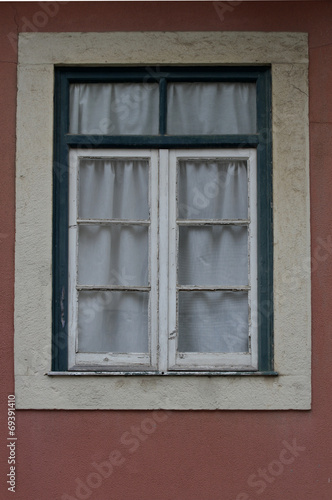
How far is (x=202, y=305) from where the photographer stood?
4.74 metres

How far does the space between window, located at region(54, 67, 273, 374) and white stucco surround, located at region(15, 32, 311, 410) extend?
0.10 meters

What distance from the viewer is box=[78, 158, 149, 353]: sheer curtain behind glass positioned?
4.73 meters

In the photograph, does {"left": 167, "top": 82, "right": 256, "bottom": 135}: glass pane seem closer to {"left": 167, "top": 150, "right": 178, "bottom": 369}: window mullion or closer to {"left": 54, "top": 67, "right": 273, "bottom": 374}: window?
{"left": 54, "top": 67, "right": 273, "bottom": 374}: window

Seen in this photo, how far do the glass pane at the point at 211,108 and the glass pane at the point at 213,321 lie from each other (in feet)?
3.55

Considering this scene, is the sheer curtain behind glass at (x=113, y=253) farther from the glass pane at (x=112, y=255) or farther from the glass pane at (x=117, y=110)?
the glass pane at (x=117, y=110)

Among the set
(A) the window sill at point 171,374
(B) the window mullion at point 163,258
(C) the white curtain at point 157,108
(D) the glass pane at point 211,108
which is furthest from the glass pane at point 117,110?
(A) the window sill at point 171,374

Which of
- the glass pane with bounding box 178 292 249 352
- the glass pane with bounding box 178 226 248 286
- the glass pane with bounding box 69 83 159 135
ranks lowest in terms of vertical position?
the glass pane with bounding box 178 292 249 352

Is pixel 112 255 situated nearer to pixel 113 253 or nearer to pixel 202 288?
pixel 113 253

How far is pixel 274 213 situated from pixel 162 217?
0.72 meters

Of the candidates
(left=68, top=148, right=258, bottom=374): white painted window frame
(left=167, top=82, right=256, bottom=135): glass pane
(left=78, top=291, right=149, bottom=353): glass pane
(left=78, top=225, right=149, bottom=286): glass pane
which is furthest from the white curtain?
(left=78, top=291, right=149, bottom=353): glass pane

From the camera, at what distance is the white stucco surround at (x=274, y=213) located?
4531mm

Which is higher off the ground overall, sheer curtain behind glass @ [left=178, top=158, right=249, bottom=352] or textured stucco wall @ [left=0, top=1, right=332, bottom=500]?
sheer curtain behind glass @ [left=178, top=158, right=249, bottom=352]
